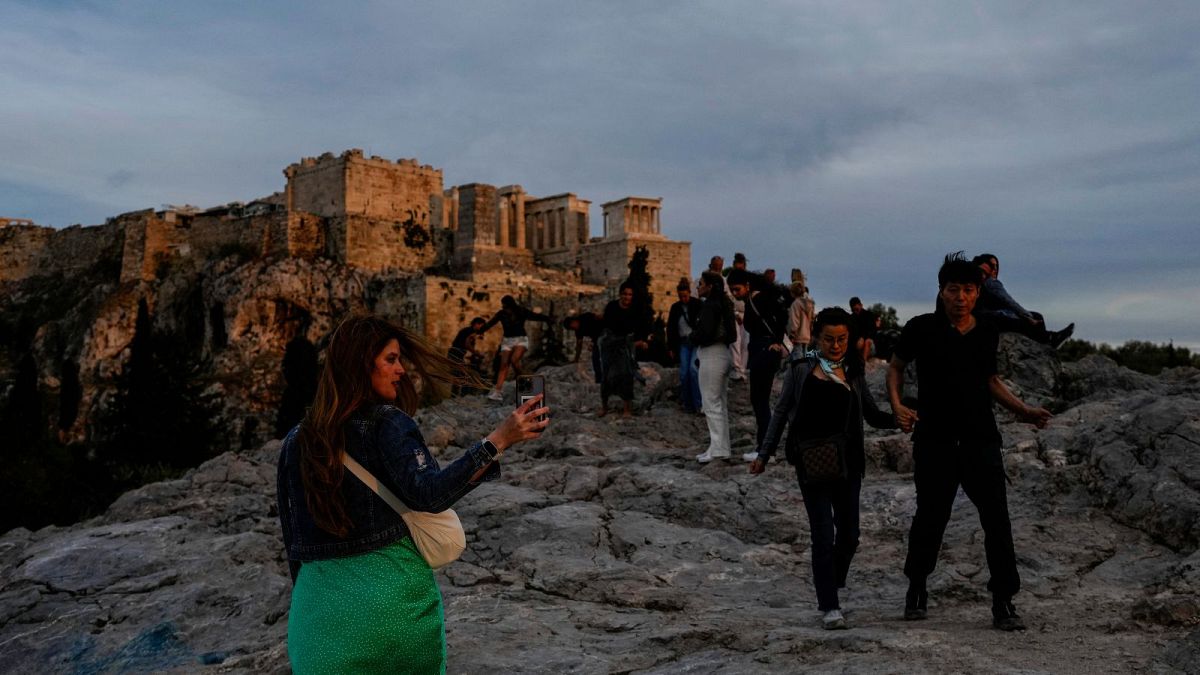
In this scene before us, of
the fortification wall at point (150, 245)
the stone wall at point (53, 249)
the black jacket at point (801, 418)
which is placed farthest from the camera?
the stone wall at point (53, 249)

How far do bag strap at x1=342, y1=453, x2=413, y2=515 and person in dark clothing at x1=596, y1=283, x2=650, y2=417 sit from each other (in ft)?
28.1

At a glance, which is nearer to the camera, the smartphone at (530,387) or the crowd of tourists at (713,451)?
the crowd of tourists at (713,451)

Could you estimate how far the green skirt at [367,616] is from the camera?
116 inches

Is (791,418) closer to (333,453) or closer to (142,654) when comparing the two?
(333,453)

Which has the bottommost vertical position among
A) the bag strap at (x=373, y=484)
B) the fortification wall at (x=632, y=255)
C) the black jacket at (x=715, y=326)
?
the bag strap at (x=373, y=484)

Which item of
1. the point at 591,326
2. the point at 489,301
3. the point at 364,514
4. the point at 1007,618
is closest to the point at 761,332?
the point at 591,326

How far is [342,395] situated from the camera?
120 inches

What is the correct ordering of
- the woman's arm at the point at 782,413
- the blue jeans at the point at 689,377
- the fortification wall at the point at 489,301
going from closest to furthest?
the woman's arm at the point at 782,413 < the blue jeans at the point at 689,377 < the fortification wall at the point at 489,301

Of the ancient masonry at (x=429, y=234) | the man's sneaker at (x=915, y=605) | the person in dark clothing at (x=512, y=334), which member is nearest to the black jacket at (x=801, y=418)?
the man's sneaker at (x=915, y=605)

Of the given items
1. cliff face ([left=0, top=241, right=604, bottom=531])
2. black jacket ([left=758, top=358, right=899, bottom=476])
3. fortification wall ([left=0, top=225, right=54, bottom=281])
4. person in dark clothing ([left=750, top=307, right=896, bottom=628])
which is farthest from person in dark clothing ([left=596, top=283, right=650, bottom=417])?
fortification wall ([left=0, top=225, right=54, bottom=281])

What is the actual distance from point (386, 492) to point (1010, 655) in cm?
301

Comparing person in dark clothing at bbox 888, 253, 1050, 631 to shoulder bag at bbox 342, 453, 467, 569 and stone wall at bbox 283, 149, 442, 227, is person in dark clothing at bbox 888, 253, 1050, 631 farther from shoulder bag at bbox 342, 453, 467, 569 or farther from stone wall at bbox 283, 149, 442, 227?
stone wall at bbox 283, 149, 442, 227

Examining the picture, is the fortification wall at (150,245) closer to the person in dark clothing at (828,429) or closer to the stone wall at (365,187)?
the stone wall at (365,187)

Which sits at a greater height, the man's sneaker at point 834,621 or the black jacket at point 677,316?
the black jacket at point 677,316
